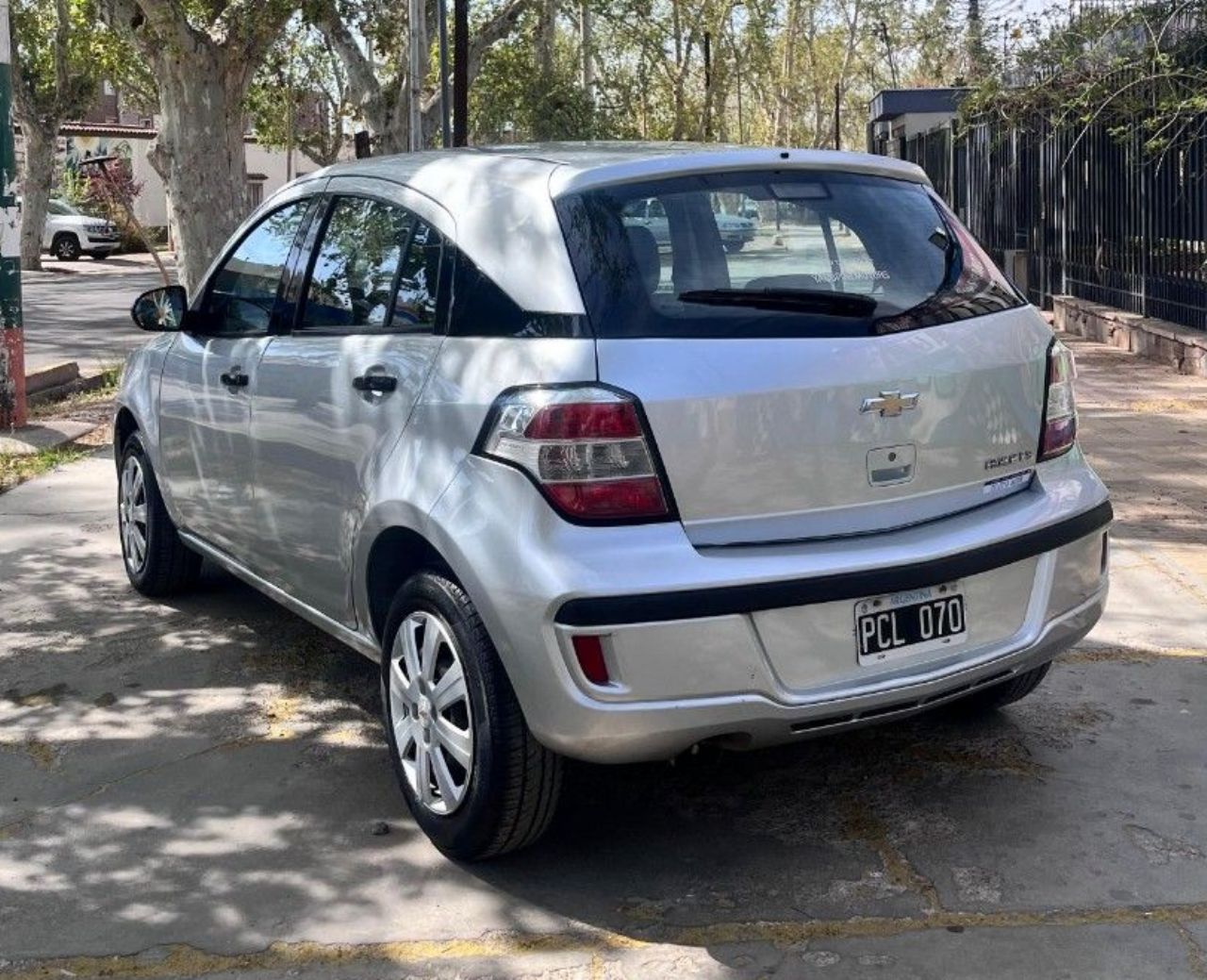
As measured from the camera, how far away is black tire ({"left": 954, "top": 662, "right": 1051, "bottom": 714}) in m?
4.80

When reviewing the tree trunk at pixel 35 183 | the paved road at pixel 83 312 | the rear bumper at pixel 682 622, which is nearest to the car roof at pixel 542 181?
the rear bumper at pixel 682 622

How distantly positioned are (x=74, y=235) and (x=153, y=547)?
38.8m

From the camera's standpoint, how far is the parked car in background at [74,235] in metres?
42.8

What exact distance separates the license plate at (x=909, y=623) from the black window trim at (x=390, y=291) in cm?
129

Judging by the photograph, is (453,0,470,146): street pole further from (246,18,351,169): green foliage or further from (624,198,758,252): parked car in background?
(246,18,351,169): green foliage

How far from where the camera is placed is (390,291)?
4500 mm

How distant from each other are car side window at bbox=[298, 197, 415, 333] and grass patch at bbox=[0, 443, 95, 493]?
15.9ft

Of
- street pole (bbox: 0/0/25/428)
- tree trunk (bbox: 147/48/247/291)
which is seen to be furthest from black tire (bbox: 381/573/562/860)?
tree trunk (bbox: 147/48/247/291)

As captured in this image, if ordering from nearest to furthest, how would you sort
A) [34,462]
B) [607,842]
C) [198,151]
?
[607,842] < [34,462] < [198,151]

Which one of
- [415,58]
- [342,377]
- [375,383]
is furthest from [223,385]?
[415,58]

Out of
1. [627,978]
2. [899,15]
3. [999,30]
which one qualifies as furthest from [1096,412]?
[899,15]

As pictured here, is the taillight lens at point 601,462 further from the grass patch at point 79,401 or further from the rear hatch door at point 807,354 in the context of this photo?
the grass patch at point 79,401

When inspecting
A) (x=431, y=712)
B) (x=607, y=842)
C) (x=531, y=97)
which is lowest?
(x=607, y=842)

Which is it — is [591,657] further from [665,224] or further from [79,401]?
[79,401]
